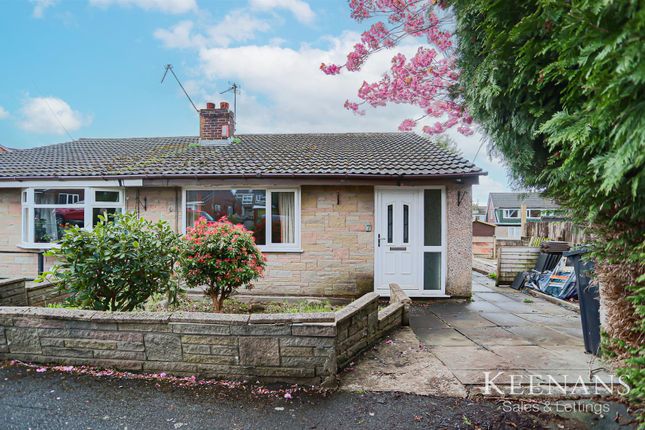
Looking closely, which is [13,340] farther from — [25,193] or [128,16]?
[128,16]

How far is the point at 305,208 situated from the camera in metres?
7.54

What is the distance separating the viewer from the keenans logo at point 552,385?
3018mm

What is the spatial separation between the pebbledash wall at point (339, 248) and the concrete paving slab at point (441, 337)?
2.36m

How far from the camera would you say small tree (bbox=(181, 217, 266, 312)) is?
16.3ft

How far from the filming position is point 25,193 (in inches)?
328

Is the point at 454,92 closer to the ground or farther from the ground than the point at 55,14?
closer to the ground

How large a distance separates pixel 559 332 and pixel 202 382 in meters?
5.09

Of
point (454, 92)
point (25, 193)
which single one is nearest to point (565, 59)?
point (454, 92)

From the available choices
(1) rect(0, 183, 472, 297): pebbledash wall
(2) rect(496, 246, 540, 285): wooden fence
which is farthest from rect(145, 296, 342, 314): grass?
(2) rect(496, 246, 540, 285): wooden fence

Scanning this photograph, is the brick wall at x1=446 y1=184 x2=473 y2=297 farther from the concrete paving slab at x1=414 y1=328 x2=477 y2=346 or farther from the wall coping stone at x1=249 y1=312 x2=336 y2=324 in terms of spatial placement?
the wall coping stone at x1=249 y1=312 x2=336 y2=324

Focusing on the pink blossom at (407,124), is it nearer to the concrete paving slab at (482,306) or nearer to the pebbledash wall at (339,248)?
the pebbledash wall at (339,248)

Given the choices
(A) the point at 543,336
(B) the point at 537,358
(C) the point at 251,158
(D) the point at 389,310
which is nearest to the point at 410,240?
(D) the point at 389,310

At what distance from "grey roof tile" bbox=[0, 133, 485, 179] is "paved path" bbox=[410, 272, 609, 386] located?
2876 millimetres

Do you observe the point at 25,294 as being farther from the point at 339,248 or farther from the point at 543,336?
the point at 543,336
